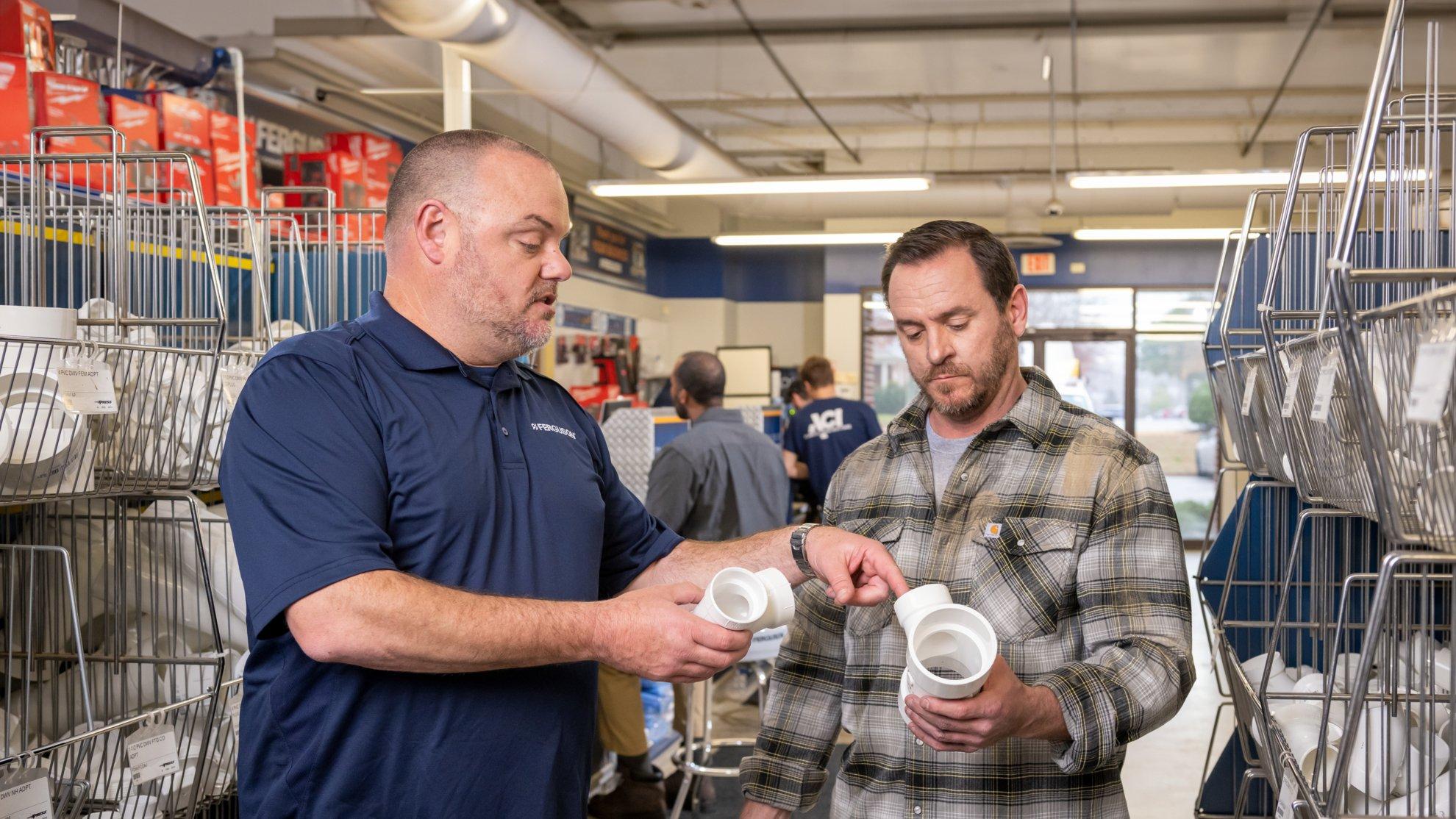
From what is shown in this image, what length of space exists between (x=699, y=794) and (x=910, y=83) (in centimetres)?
705

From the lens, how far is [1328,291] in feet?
4.16

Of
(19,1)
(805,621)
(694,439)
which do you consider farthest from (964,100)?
(805,621)

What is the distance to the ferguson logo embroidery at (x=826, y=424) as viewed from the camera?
7.38 meters

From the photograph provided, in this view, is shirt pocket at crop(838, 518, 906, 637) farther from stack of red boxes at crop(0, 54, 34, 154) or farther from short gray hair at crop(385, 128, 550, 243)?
stack of red boxes at crop(0, 54, 34, 154)

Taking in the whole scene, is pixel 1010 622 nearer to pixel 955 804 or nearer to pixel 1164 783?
pixel 955 804

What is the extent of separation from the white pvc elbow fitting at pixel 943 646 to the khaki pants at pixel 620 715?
11.0 ft

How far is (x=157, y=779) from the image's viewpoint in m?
2.26

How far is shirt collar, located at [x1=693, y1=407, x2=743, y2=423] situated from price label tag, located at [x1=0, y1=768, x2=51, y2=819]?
367 cm

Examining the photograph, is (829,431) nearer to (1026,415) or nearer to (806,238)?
(806,238)

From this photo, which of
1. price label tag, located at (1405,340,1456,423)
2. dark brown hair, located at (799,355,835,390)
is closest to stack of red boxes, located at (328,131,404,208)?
dark brown hair, located at (799,355,835,390)

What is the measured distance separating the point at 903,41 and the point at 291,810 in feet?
27.7

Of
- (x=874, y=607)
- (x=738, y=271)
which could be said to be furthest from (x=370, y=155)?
(x=738, y=271)

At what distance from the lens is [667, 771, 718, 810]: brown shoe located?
496cm

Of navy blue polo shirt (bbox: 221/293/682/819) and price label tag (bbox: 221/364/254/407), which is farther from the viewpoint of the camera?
price label tag (bbox: 221/364/254/407)
